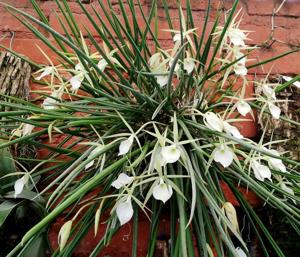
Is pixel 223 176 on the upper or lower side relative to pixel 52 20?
lower

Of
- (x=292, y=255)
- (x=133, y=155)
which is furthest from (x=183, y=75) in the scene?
(x=292, y=255)

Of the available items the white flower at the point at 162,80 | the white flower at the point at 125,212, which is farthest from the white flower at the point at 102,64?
the white flower at the point at 125,212

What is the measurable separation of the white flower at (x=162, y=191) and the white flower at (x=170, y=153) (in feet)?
0.13

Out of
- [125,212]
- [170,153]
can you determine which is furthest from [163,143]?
[125,212]

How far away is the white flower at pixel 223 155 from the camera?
0.93m

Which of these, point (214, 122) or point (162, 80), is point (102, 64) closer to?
point (162, 80)

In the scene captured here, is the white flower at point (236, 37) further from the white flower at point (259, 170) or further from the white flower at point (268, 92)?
the white flower at point (259, 170)

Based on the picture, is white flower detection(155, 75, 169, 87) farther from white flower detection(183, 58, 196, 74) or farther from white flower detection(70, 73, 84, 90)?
white flower detection(70, 73, 84, 90)

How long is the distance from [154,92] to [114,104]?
9 centimetres

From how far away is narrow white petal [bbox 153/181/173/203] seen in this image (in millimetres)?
887

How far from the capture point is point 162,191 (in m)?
0.89

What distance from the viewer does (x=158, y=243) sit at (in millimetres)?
1209

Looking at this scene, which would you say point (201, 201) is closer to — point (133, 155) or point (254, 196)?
point (133, 155)

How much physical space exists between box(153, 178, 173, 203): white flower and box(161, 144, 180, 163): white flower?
41 mm
